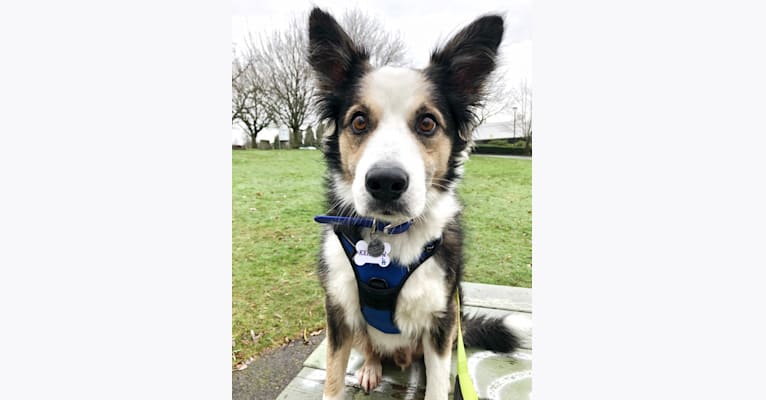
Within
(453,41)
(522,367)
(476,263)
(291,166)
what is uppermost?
(453,41)

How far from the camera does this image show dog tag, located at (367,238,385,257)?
5.26ft

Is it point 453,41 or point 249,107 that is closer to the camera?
point 453,41

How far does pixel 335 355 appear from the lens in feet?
5.70

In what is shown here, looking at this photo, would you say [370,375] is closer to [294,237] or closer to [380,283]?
[380,283]

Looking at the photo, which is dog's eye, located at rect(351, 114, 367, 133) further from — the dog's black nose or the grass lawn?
the grass lawn

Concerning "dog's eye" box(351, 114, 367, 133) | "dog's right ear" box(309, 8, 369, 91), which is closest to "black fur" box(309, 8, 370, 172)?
"dog's right ear" box(309, 8, 369, 91)

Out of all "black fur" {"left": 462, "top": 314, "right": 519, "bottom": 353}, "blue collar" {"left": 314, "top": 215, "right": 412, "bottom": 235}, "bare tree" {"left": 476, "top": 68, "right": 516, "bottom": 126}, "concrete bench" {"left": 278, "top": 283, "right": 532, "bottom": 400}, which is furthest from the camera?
"black fur" {"left": 462, "top": 314, "right": 519, "bottom": 353}

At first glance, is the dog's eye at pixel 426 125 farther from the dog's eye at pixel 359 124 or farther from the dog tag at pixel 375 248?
the dog tag at pixel 375 248

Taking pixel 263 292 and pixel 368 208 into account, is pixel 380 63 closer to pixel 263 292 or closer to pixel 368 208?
pixel 368 208

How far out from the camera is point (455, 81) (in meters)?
1.73

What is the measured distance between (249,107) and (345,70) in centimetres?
84

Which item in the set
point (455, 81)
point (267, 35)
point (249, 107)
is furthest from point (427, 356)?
point (267, 35)

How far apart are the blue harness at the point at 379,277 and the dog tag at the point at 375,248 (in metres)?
0.05

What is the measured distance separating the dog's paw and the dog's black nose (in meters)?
0.99
